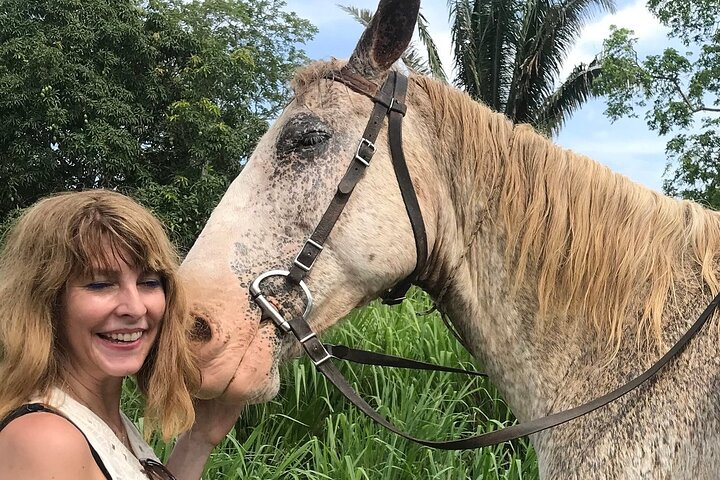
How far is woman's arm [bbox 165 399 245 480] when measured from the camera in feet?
6.60

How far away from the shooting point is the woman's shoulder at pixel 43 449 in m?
1.18

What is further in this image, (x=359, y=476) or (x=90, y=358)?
(x=359, y=476)

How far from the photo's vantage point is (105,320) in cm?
145

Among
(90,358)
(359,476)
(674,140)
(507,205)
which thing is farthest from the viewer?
(674,140)

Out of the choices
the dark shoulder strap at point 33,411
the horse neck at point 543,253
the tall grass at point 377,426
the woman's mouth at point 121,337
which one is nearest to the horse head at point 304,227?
the horse neck at point 543,253

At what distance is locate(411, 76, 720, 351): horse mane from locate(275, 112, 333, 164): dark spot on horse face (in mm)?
428

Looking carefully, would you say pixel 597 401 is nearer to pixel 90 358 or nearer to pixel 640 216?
pixel 640 216

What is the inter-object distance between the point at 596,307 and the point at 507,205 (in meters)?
0.44

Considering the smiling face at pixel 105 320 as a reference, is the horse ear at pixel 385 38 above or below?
above

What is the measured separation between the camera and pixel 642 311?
1.82m

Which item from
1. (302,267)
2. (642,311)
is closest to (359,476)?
(302,267)

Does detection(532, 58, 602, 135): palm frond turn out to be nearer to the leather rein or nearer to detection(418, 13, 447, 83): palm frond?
detection(418, 13, 447, 83): palm frond

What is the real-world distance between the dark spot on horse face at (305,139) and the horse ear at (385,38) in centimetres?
26

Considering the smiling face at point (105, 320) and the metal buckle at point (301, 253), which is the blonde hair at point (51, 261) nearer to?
the smiling face at point (105, 320)
